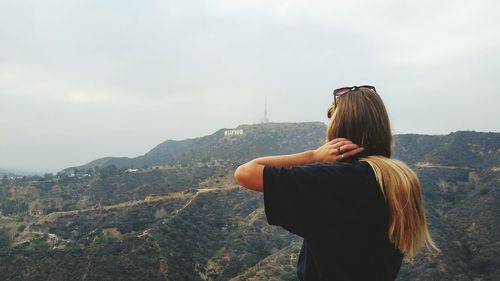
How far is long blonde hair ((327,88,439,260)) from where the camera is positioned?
1718mm

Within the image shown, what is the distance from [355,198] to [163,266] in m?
29.4

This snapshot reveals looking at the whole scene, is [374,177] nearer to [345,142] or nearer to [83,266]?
[345,142]

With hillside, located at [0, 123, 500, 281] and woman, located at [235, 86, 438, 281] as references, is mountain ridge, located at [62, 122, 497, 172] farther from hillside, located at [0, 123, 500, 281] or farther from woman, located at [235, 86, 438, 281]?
woman, located at [235, 86, 438, 281]

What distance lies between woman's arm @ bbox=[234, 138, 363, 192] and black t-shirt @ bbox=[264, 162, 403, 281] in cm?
7

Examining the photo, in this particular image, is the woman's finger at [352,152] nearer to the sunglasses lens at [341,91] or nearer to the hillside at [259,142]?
the sunglasses lens at [341,91]

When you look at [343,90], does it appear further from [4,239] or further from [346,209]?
[4,239]

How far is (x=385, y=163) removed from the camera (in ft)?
5.77

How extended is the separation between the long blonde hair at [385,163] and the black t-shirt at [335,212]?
0.04 meters

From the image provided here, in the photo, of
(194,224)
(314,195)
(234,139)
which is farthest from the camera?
(234,139)

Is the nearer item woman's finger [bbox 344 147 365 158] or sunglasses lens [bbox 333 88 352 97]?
woman's finger [bbox 344 147 365 158]

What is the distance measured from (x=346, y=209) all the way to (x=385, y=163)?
0.26 meters

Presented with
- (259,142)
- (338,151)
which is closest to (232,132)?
(259,142)

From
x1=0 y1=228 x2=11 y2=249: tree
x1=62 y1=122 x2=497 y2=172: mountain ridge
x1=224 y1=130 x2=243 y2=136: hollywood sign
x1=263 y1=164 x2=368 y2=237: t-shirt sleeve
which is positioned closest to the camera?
x1=263 y1=164 x2=368 y2=237: t-shirt sleeve

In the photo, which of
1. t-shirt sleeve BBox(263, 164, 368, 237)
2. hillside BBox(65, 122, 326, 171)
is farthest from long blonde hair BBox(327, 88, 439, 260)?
hillside BBox(65, 122, 326, 171)
